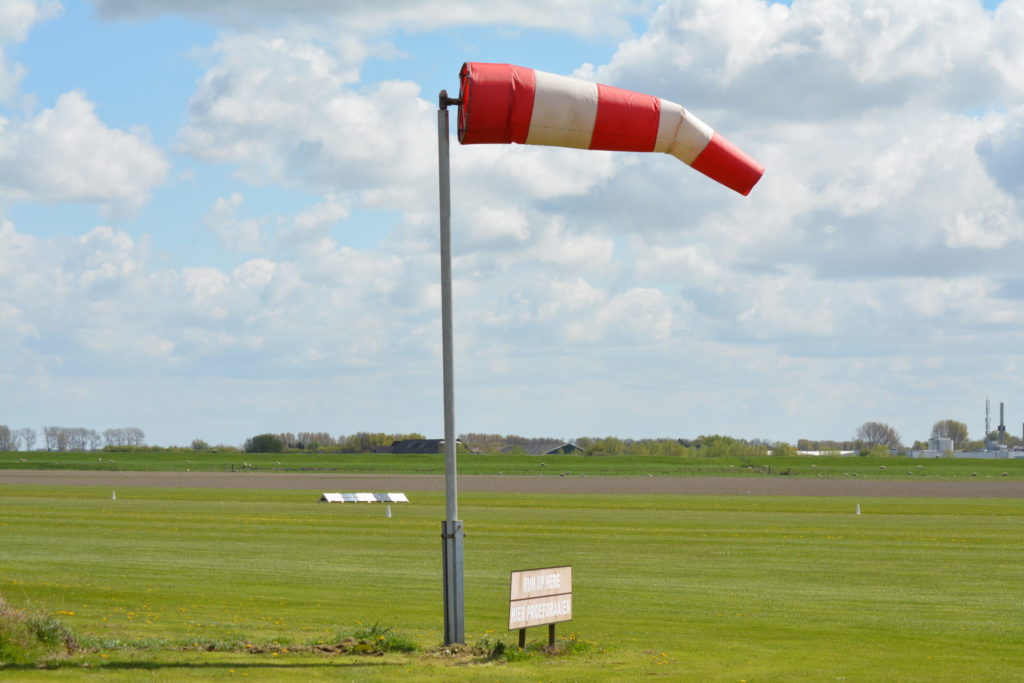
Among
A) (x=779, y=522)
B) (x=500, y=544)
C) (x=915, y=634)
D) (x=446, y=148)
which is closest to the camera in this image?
(x=446, y=148)

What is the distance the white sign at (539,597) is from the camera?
48.9ft

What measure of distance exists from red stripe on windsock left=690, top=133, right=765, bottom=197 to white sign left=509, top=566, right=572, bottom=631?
5393 millimetres

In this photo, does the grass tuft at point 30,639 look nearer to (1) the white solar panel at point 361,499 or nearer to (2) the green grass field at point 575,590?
(2) the green grass field at point 575,590

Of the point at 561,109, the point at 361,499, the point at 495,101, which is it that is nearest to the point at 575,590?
the point at 561,109

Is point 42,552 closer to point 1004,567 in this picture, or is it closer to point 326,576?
point 326,576

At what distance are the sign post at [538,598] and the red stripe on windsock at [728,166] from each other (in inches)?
213

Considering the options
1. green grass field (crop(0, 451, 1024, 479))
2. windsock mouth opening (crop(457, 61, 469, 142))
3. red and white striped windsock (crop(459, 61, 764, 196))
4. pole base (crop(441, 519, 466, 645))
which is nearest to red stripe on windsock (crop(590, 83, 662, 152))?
red and white striped windsock (crop(459, 61, 764, 196))

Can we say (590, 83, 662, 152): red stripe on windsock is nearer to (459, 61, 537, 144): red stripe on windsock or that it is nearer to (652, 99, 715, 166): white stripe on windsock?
(652, 99, 715, 166): white stripe on windsock

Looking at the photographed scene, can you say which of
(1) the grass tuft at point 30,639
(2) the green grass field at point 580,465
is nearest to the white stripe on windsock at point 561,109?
(1) the grass tuft at point 30,639

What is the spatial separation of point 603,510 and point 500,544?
66.5 ft

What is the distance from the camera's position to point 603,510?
56531 millimetres

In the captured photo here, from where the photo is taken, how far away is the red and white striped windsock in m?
14.8

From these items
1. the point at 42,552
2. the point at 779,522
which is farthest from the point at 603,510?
the point at 42,552

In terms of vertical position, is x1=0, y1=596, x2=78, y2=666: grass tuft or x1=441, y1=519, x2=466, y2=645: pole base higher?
x1=441, y1=519, x2=466, y2=645: pole base
